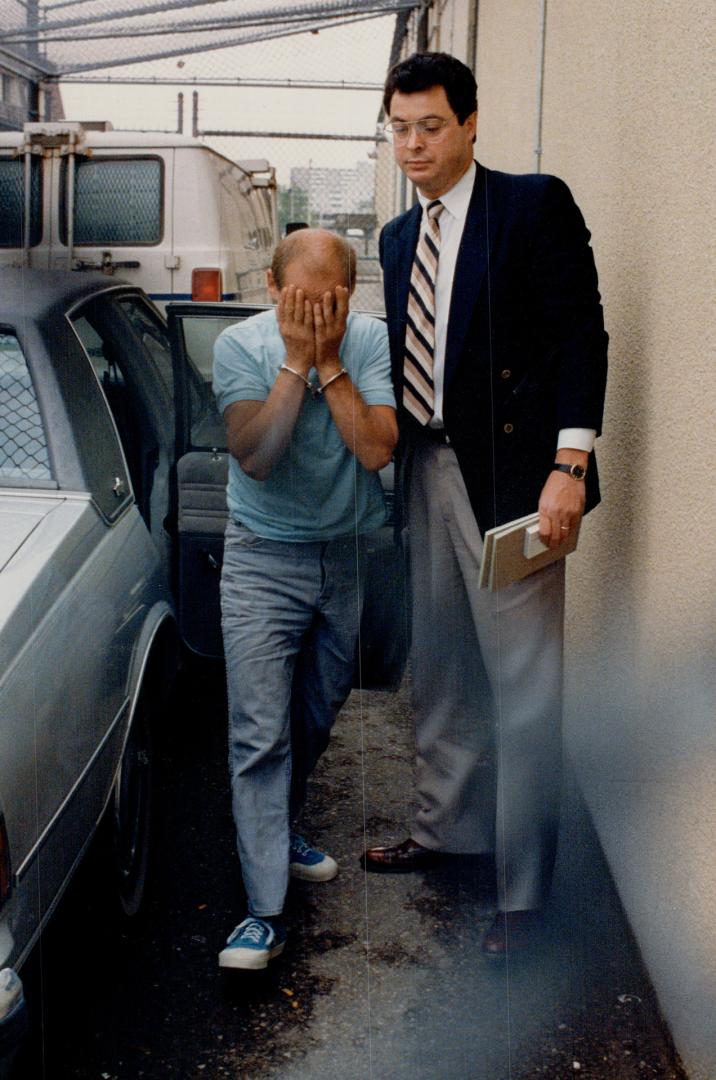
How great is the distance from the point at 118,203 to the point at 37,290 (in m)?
6.21

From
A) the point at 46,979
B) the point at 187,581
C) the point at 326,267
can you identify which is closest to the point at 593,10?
the point at 326,267

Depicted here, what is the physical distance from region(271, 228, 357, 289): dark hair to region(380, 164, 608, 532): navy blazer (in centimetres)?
28

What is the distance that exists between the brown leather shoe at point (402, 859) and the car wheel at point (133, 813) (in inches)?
24.1

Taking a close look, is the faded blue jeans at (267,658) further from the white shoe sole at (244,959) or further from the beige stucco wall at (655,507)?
the beige stucco wall at (655,507)

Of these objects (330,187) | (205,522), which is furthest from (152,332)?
(330,187)

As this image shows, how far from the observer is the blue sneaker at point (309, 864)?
10.7 feet

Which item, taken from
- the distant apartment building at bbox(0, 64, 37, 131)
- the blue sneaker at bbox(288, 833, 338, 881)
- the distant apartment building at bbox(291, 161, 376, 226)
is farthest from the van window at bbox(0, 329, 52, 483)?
the distant apartment building at bbox(291, 161, 376, 226)

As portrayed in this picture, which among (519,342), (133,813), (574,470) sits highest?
(519,342)

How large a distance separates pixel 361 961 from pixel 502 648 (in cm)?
82

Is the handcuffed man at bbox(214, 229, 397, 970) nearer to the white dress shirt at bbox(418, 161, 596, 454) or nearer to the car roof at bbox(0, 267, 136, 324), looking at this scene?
the white dress shirt at bbox(418, 161, 596, 454)

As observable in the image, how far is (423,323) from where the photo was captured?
285cm

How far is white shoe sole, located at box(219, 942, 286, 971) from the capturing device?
2734 mm

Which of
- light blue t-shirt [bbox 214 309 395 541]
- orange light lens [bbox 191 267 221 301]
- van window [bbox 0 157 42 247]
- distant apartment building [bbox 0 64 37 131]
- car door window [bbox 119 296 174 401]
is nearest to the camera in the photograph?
light blue t-shirt [bbox 214 309 395 541]

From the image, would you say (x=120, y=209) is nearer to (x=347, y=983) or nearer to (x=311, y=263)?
(x=311, y=263)
